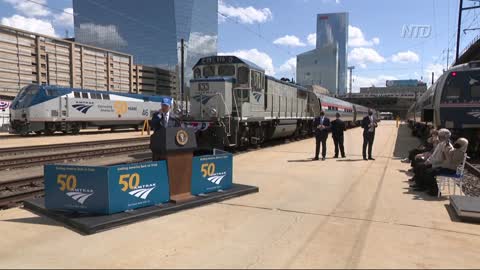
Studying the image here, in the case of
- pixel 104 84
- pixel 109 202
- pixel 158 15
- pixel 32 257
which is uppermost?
pixel 158 15

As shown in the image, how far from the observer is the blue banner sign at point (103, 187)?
543 centimetres

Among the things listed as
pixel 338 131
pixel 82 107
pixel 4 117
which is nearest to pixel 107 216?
pixel 338 131

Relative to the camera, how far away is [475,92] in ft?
41.0

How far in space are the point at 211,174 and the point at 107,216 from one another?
2268 millimetres

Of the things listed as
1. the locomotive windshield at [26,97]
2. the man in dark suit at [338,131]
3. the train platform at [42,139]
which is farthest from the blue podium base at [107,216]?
the locomotive windshield at [26,97]

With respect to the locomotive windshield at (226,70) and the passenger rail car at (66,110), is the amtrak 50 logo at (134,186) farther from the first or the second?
the passenger rail car at (66,110)

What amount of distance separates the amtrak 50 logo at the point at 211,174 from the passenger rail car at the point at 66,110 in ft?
68.5

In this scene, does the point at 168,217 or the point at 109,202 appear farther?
the point at 168,217

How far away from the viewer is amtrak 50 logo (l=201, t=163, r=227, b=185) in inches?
274

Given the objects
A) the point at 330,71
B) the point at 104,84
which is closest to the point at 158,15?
the point at 104,84

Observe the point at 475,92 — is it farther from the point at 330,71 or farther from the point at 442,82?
the point at 330,71

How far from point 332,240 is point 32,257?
364cm

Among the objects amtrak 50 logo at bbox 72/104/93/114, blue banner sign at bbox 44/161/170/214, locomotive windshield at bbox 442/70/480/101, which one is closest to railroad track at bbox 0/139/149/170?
blue banner sign at bbox 44/161/170/214

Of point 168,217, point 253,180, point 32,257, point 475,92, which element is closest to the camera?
point 32,257
